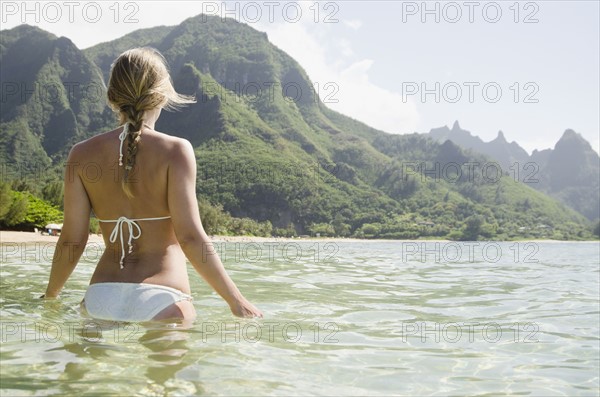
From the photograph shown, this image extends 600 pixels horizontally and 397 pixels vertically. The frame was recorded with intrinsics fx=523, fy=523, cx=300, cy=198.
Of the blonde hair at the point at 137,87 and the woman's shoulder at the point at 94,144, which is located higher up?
the blonde hair at the point at 137,87

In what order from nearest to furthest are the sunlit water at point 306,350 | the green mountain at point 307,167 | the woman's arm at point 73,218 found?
Answer: the sunlit water at point 306,350 < the woman's arm at point 73,218 < the green mountain at point 307,167

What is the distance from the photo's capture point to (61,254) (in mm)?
3121

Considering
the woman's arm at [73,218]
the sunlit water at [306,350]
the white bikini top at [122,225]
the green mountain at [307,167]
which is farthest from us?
the green mountain at [307,167]

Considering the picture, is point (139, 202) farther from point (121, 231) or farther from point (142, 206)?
point (121, 231)

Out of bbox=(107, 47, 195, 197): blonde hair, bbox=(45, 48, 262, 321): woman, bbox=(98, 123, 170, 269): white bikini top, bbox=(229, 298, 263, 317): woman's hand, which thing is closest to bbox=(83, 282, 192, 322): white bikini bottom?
bbox=(45, 48, 262, 321): woman

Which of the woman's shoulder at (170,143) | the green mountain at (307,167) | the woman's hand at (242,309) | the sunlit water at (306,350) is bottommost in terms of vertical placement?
the sunlit water at (306,350)

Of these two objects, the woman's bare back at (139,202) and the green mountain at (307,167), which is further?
the green mountain at (307,167)

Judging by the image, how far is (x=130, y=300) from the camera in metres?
2.78

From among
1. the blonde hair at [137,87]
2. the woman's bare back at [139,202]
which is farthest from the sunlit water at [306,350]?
the blonde hair at [137,87]

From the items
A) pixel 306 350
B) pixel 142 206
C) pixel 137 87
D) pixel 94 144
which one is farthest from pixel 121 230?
pixel 306 350

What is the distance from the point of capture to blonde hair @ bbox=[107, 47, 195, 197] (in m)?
2.83

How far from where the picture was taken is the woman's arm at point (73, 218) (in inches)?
116

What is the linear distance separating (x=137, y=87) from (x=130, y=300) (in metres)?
1.15

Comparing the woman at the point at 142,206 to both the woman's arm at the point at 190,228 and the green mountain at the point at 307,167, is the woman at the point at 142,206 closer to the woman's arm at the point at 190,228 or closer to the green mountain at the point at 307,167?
the woman's arm at the point at 190,228
